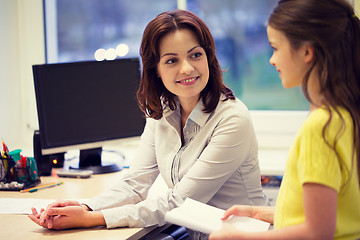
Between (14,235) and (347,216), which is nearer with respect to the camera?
(347,216)

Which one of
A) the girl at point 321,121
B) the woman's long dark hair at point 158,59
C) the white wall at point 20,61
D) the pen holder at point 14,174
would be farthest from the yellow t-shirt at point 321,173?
the white wall at point 20,61

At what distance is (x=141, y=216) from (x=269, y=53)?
A: 5.82 feet

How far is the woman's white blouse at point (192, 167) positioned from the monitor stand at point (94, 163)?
398mm

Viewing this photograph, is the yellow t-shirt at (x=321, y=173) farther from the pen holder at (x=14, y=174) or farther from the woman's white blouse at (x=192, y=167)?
the pen holder at (x=14, y=174)

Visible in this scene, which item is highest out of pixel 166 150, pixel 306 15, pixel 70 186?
pixel 306 15

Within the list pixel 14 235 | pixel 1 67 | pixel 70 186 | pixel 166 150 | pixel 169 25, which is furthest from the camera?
pixel 1 67

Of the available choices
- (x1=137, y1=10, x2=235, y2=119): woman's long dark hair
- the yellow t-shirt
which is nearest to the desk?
(x1=137, y1=10, x2=235, y2=119): woman's long dark hair

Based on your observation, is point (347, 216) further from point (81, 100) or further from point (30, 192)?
point (81, 100)

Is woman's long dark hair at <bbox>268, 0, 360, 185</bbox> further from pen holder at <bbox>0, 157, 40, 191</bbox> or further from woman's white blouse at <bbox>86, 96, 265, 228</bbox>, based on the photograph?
pen holder at <bbox>0, 157, 40, 191</bbox>

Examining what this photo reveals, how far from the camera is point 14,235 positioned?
1422mm

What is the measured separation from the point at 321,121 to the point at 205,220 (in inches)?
19.0

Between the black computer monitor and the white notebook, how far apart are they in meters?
0.95

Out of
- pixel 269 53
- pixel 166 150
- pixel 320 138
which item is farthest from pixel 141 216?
pixel 269 53

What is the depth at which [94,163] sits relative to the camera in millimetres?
2273
